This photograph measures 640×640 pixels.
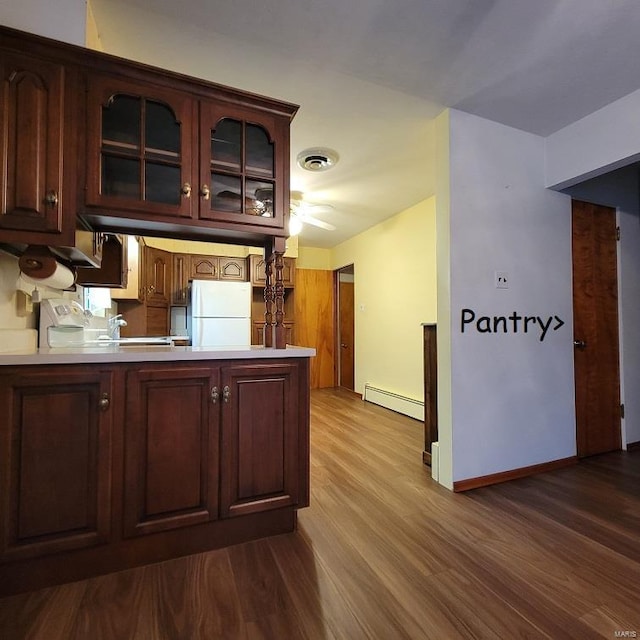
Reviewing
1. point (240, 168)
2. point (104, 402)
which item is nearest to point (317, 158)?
point (240, 168)

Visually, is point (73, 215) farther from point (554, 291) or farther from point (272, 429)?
point (554, 291)

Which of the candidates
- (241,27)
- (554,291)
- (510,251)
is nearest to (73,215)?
(241,27)

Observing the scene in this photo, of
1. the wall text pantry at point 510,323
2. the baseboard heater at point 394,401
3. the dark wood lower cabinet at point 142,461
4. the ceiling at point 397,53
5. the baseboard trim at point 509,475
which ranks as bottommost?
the baseboard trim at point 509,475

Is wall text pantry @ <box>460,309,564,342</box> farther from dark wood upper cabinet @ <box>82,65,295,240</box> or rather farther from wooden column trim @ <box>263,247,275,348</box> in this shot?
dark wood upper cabinet @ <box>82,65,295,240</box>

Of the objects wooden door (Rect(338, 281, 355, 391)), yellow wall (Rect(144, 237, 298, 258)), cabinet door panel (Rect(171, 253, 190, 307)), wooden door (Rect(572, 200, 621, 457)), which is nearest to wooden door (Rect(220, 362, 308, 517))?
wooden door (Rect(572, 200, 621, 457))

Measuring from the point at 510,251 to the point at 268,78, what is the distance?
196 centimetres

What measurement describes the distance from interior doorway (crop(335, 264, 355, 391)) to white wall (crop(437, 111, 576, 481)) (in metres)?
3.32

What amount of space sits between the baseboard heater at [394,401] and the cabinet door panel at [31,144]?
3515 millimetres

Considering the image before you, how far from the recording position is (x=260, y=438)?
159 centimetres

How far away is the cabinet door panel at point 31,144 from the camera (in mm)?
1260

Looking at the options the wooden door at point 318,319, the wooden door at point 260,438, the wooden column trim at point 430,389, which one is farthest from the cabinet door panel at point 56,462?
the wooden door at point 318,319

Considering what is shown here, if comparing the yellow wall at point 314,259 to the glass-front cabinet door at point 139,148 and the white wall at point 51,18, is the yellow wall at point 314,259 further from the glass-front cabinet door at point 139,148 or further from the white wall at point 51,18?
the white wall at point 51,18

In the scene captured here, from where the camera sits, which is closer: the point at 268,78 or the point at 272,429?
the point at 272,429

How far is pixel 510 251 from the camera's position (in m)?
2.39
